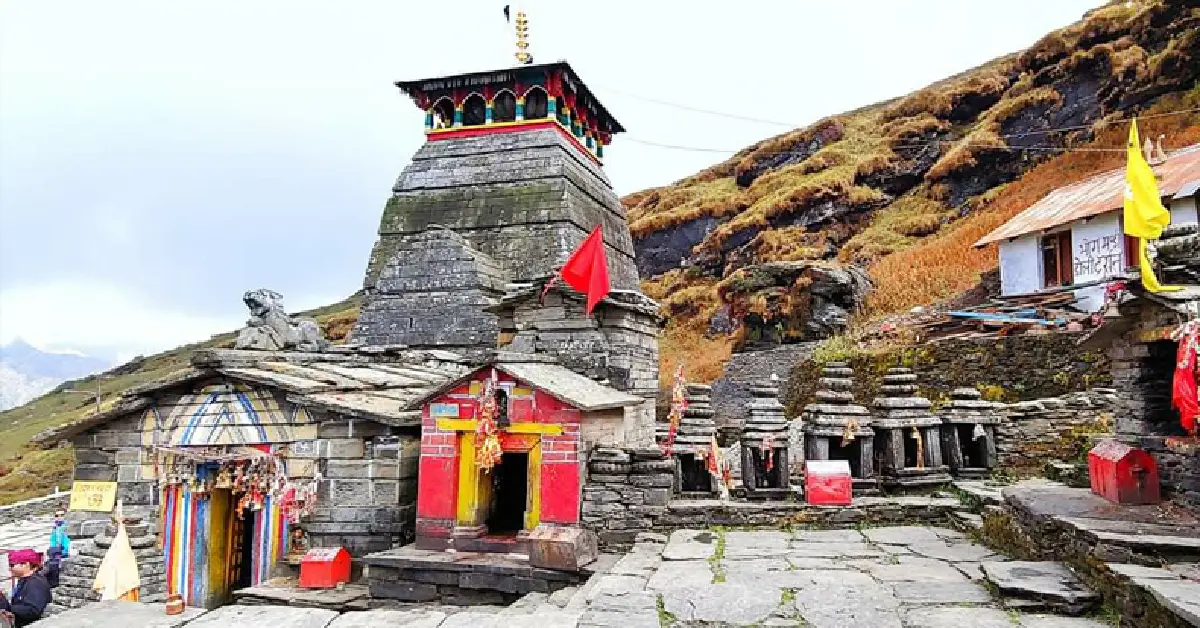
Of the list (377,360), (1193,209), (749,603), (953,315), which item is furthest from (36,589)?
(1193,209)

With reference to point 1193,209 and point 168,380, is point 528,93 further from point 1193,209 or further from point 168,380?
point 1193,209

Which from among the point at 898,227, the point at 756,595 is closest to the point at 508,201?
the point at 756,595

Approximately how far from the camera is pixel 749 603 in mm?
5355

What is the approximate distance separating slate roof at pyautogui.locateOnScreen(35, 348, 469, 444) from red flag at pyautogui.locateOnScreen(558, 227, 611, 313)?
8.64 feet

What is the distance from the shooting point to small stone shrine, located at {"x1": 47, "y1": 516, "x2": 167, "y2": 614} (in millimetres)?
9805

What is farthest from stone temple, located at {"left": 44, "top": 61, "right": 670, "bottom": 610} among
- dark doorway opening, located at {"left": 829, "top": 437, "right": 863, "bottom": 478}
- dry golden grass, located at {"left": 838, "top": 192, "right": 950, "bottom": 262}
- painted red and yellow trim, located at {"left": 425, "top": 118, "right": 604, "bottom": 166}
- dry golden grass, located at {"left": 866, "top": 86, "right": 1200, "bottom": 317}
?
dry golden grass, located at {"left": 838, "top": 192, "right": 950, "bottom": 262}

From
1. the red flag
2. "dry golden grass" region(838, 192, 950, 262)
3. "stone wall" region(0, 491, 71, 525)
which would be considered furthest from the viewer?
"dry golden grass" region(838, 192, 950, 262)

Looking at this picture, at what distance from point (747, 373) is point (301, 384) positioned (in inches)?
632

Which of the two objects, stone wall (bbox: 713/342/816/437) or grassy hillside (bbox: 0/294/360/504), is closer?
stone wall (bbox: 713/342/816/437)

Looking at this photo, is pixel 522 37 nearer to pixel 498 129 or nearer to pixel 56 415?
pixel 498 129

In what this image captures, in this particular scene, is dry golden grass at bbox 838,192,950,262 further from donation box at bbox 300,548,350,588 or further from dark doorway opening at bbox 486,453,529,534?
donation box at bbox 300,548,350,588

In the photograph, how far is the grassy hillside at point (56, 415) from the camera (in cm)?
2439

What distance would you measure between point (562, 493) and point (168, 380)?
5.73m

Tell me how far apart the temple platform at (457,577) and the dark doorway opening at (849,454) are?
306cm
